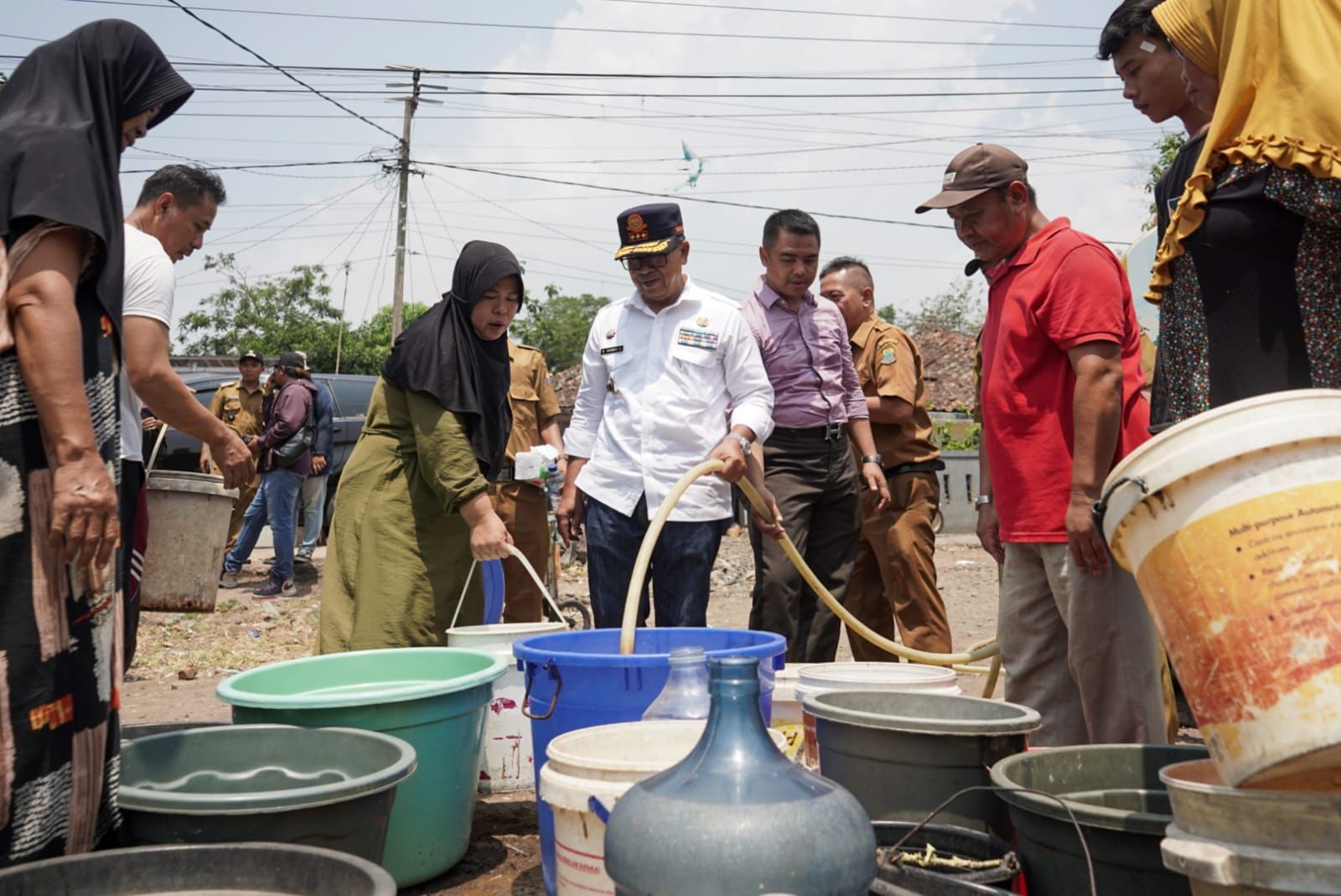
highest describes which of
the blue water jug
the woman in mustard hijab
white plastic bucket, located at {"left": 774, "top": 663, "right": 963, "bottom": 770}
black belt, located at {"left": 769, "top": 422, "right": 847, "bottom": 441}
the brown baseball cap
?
the brown baseball cap

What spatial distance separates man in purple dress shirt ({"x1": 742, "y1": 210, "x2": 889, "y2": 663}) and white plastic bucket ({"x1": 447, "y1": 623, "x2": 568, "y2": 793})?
4.63ft

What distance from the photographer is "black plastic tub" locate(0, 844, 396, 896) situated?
183 cm

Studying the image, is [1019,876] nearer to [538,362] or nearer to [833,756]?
[833,756]

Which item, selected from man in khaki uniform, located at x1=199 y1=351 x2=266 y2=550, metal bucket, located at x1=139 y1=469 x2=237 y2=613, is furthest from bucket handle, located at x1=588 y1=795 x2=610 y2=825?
man in khaki uniform, located at x1=199 y1=351 x2=266 y2=550

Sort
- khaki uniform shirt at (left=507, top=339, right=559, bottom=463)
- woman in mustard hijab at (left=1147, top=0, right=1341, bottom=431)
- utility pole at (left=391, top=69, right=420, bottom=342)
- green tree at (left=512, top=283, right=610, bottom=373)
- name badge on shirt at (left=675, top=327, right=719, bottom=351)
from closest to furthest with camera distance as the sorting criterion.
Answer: woman in mustard hijab at (left=1147, top=0, right=1341, bottom=431) < name badge on shirt at (left=675, top=327, right=719, bottom=351) < khaki uniform shirt at (left=507, top=339, right=559, bottom=463) < utility pole at (left=391, top=69, right=420, bottom=342) < green tree at (left=512, top=283, right=610, bottom=373)

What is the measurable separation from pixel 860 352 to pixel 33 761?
4.87 m

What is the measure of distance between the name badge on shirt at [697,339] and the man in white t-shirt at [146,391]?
159cm

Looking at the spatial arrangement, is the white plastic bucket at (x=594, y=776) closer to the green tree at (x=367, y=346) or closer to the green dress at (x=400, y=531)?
the green dress at (x=400, y=531)

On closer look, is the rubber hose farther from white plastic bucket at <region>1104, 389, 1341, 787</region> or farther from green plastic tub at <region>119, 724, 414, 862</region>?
white plastic bucket at <region>1104, 389, 1341, 787</region>

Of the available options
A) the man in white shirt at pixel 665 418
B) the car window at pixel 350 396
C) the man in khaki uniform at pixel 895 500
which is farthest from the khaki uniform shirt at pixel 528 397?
the car window at pixel 350 396

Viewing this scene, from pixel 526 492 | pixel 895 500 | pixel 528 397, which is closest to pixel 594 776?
pixel 895 500

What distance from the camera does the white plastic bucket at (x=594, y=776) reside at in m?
2.16

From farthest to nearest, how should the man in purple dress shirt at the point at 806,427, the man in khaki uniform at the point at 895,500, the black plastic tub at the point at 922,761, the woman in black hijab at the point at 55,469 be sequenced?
the man in khaki uniform at the point at 895,500 < the man in purple dress shirt at the point at 806,427 < the black plastic tub at the point at 922,761 < the woman in black hijab at the point at 55,469

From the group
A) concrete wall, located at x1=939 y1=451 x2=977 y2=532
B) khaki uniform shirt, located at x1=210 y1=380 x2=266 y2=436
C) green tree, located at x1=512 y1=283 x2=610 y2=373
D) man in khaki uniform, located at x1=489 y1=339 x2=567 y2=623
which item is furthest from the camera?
green tree, located at x1=512 y1=283 x2=610 y2=373
